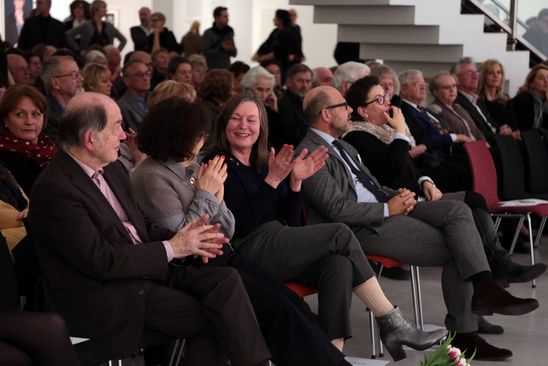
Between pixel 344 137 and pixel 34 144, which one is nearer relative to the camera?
pixel 34 144

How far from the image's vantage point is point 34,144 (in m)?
4.86

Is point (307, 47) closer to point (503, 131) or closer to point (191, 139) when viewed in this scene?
point (503, 131)

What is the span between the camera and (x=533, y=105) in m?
8.64

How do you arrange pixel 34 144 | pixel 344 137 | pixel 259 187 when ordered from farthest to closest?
pixel 344 137 → pixel 34 144 → pixel 259 187

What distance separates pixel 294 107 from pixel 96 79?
4.66 feet

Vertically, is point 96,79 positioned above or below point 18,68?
above

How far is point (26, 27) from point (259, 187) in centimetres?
761

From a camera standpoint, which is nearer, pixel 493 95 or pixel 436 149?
pixel 436 149

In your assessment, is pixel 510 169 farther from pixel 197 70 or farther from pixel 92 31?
pixel 92 31

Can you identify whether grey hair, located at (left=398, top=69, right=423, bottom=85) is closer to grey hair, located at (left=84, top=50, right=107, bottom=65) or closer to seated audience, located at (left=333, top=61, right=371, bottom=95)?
seated audience, located at (left=333, top=61, right=371, bottom=95)

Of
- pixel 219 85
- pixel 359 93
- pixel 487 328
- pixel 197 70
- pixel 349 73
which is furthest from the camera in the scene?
pixel 197 70

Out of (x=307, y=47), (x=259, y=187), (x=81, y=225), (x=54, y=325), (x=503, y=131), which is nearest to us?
(x=54, y=325)

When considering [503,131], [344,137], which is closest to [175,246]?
[344,137]

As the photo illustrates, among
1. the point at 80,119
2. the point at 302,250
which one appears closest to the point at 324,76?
the point at 302,250
